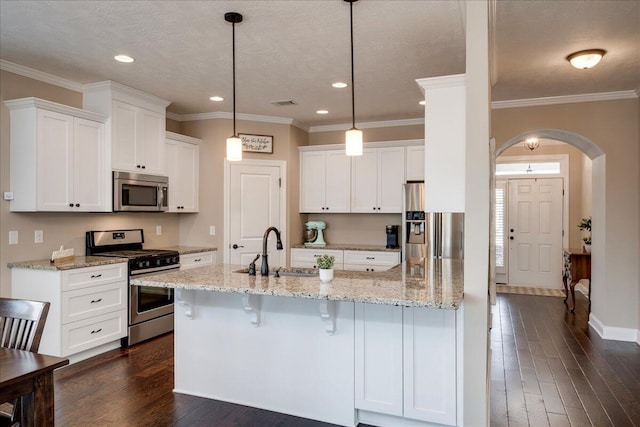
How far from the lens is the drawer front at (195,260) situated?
4.76 metres

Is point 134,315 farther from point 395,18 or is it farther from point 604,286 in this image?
point 604,286

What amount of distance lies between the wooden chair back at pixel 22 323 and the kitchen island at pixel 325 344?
2.16 ft

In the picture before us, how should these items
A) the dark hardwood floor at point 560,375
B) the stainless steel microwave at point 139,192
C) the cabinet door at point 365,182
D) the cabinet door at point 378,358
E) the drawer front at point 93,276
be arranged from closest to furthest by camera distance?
the cabinet door at point 378,358 → the dark hardwood floor at point 560,375 → the drawer front at point 93,276 → the stainless steel microwave at point 139,192 → the cabinet door at point 365,182

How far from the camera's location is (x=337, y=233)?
617 cm

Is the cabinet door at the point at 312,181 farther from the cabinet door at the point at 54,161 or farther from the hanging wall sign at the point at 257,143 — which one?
the cabinet door at the point at 54,161

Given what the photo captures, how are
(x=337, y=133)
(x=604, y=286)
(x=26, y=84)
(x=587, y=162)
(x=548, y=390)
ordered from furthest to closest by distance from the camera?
(x=587, y=162)
(x=337, y=133)
(x=604, y=286)
(x=26, y=84)
(x=548, y=390)

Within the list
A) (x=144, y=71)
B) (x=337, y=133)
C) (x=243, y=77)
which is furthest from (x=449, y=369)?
(x=337, y=133)

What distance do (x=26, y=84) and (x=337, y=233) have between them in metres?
4.06

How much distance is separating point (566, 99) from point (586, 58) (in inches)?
50.5

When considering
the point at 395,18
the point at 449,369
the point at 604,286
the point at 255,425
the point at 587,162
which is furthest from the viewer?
the point at 587,162

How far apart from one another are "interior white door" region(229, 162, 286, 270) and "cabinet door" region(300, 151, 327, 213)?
1.56ft

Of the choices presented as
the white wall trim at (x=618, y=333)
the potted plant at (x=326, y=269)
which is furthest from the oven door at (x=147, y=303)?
the white wall trim at (x=618, y=333)

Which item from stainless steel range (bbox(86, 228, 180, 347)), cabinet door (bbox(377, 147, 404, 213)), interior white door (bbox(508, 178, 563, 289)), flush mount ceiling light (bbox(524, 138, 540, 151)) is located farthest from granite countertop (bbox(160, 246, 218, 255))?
interior white door (bbox(508, 178, 563, 289))

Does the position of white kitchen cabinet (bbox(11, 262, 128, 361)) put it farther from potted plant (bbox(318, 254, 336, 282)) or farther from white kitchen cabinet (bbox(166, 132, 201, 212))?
potted plant (bbox(318, 254, 336, 282))
